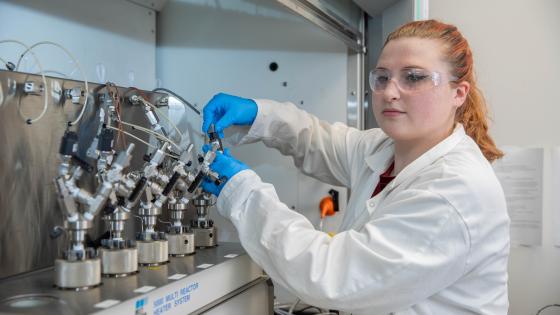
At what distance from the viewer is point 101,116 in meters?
1.05

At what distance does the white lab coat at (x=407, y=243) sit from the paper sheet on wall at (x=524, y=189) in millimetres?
797

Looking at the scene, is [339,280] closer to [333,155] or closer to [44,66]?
[333,155]

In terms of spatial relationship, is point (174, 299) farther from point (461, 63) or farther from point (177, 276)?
point (461, 63)

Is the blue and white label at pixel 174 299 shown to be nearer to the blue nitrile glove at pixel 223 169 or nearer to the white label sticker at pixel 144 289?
the white label sticker at pixel 144 289

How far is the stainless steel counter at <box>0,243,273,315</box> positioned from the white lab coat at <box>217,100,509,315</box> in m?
0.07

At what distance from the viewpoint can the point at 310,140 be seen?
1452 mm

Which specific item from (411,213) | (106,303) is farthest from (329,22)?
(106,303)

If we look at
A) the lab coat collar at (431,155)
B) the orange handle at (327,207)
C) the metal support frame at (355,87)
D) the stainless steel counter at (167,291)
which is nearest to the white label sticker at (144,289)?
the stainless steel counter at (167,291)

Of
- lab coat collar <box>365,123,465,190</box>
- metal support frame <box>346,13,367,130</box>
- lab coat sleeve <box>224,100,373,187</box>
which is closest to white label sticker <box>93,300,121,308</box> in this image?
lab coat collar <box>365,123,465,190</box>

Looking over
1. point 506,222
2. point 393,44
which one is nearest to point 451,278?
point 506,222

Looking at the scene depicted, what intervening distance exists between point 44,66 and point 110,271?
2.05ft

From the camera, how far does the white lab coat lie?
0.90 m

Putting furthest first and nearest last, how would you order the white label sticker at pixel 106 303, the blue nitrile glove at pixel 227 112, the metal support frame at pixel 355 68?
the metal support frame at pixel 355 68 < the blue nitrile glove at pixel 227 112 < the white label sticker at pixel 106 303

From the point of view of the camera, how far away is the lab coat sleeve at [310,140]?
1.39 m
